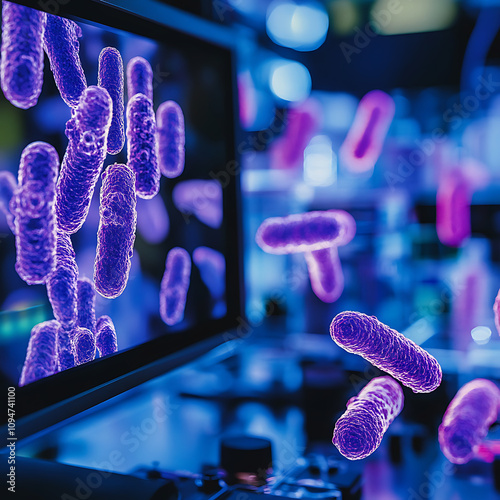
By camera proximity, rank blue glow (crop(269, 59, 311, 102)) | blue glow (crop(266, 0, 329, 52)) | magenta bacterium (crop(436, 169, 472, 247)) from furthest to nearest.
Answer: blue glow (crop(269, 59, 311, 102)) → blue glow (crop(266, 0, 329, 52)) → magenta bacterium (crop(436, 169, 472, 247))

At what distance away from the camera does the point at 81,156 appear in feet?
1.94

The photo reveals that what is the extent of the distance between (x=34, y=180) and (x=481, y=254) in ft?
4.23

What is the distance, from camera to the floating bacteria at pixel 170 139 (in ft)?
2.59

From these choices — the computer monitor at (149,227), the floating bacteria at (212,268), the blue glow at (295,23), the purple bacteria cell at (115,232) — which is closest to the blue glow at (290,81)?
the blue glow at (295,23)

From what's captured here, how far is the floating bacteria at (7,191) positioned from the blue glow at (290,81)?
162 centimetres

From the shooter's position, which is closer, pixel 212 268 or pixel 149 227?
pixel 149 227

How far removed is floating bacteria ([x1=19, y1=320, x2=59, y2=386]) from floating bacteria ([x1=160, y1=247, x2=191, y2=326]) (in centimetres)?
21

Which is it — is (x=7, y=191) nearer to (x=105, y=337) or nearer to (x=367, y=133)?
(x=105, y=337)

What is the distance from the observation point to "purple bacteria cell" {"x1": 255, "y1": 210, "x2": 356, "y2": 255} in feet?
2.97

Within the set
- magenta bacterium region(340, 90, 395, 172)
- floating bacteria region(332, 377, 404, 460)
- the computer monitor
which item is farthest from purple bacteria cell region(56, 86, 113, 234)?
magenta bacterium region(340, 90, 395, 172)

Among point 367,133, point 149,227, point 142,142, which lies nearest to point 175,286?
point 149,227

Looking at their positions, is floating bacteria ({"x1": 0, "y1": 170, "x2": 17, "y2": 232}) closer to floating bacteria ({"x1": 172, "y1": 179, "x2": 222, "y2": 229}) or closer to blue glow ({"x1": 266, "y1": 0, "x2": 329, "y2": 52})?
floating bacteria ({"x1": 172, "y1": 179, "x2": 222, "y2": 229})

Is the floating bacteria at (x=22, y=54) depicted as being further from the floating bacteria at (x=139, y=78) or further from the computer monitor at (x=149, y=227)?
the floating bacteria at (x=139, y=78)

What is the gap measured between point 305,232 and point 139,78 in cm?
33
